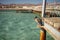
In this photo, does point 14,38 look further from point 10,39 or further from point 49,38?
point 49,38

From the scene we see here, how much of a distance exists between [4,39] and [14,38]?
1.08 m

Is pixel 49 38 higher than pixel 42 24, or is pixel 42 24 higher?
pixel 42 24

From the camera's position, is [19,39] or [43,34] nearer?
[43,34]

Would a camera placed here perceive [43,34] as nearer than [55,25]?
No

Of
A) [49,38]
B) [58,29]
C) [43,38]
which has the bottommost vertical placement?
[49,38]

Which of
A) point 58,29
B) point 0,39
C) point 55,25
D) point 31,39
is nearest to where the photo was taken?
point 58,29

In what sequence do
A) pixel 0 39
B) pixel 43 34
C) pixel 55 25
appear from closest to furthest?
pixel 55 25 < pixel 43 34 < pixel 0 39

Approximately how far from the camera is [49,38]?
17688mm

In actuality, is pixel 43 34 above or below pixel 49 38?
above

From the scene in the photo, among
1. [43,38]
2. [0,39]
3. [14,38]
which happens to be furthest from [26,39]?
[43,38]

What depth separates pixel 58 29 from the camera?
6492 millimetres

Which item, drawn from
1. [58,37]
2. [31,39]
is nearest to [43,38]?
[58,37]

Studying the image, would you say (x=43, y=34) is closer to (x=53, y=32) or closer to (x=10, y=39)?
(x=53, y=32)

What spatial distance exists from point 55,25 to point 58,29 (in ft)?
2.00
